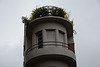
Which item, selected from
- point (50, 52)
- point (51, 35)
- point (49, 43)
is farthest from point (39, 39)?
point (50, 52)

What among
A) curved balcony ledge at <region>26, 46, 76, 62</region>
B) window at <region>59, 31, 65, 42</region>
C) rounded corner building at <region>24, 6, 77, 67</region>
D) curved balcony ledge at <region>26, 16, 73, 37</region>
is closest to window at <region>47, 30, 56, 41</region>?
rounded corner building at <region>24, 6, 77, 67</region>

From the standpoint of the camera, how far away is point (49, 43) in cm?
2300

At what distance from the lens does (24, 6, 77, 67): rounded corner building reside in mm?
21875

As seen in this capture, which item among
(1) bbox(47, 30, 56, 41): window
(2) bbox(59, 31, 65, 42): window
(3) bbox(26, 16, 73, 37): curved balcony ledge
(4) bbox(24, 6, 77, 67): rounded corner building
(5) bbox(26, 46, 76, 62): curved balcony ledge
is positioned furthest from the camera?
(2) bbox(59, 31, 65, 42): window

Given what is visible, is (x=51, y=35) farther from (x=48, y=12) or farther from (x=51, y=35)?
(x=48, y=12)

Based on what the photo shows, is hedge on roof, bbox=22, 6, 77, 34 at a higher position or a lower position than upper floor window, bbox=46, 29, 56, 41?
higher

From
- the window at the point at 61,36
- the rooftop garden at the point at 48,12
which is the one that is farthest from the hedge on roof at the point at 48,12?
the window at the point at 61,36

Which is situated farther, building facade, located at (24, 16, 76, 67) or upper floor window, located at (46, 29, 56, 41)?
upper floor window, located at (46, 29, 56, 41)

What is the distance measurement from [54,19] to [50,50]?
12.4 ft

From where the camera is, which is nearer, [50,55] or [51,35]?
[50,55]

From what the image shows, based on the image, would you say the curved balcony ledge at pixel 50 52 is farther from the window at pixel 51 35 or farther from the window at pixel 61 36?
the window at pixel 61 36

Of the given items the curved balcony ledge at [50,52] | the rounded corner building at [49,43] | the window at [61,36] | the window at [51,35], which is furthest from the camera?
the window at [61,36]

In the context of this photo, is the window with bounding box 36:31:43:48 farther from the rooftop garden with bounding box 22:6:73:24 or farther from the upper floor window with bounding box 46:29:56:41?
the rooftop garden with bounding box 22:6:73:24

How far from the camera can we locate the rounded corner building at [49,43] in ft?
71.8
